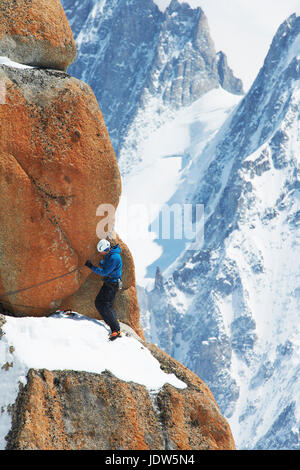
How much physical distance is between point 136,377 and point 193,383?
1.62 meters

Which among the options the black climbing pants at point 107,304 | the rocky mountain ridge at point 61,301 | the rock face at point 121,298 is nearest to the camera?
the rocky mountain ridge at point 61,301

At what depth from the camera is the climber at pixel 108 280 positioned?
15070mm

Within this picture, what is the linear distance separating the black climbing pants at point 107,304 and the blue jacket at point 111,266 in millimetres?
209

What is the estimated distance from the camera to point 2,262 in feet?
47.1

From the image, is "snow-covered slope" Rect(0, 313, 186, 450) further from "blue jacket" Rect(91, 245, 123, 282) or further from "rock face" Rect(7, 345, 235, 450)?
"blue jacket" Rect(91, 245, 123, 282)

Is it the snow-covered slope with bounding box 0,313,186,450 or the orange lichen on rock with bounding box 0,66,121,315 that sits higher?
the orange lichen on rock with bounding box 0,66,121,315

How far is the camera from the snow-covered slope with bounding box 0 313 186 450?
42.4ft

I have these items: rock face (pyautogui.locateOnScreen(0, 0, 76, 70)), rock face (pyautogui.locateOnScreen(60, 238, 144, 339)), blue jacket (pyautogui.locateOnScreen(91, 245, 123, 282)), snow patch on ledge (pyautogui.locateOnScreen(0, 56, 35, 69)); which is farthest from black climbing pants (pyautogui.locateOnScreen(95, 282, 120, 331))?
rock face (pyautogui.locateOnScreen(0, 0, 76, 70))

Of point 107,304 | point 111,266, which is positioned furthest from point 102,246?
point 107,304

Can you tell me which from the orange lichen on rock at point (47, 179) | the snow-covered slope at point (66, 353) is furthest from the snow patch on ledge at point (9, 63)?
the snow-covered slope at point (66, 353)

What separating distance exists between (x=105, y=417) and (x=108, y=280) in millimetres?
3246

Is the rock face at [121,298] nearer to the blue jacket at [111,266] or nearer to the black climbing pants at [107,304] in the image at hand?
the black climbing pants at [107,304]

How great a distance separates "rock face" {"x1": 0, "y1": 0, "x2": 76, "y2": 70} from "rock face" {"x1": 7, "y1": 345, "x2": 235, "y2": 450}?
6806mm

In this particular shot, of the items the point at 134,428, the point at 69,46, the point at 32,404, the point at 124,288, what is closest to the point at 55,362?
the point at 32,404
